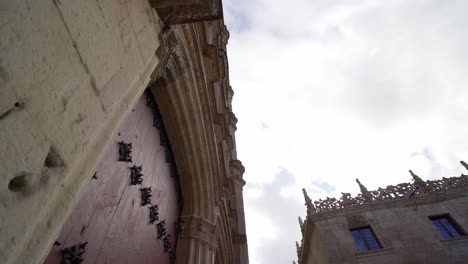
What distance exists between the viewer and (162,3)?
1.96 metres

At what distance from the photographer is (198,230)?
3.92 m

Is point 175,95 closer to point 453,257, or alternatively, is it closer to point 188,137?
point 188,137

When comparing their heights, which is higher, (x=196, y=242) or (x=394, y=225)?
(x=394, y=225)

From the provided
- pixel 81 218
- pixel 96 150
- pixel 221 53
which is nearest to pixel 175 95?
pixel 221 53

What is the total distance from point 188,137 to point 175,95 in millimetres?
780

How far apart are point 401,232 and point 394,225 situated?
Result: 0.43m

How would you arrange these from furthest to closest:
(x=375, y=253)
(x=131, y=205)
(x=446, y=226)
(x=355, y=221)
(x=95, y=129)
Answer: (x=355, y=221)
(x=446, y=226)
(x=375, y=253)
(x=131, y=205)
(x=95, y=129)

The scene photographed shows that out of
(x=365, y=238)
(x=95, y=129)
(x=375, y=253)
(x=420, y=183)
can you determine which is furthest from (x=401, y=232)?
(x=95, y=129)

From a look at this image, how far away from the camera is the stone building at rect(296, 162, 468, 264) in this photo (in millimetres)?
10852

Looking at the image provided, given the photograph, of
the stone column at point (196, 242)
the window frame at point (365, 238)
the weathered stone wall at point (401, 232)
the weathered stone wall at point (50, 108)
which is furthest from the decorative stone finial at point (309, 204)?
the weathered stone wall at point (50, 108)

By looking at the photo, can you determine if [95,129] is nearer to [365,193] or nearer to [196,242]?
[196,242]

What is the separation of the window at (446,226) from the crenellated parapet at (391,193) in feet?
4.69

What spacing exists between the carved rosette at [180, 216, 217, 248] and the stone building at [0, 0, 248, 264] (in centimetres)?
2

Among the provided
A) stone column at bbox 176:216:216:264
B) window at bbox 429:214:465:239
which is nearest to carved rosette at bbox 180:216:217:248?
stone column at bbox 176:216:216:264
